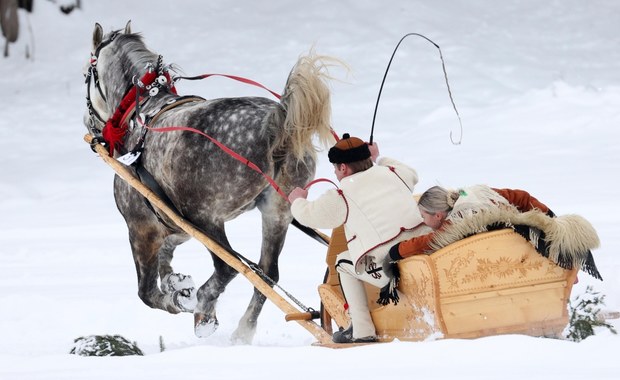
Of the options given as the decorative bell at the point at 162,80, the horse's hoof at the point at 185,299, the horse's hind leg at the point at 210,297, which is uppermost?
the decorative bell at the point at 162,80

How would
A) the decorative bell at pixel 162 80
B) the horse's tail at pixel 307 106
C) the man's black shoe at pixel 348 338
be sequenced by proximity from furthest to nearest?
the decorative bell at pixel 162 80, the horse's tail at pixel 307 106, the man's black shoe at pixel 348 338

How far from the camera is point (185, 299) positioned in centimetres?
622

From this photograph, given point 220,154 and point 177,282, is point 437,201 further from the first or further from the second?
point 177,282

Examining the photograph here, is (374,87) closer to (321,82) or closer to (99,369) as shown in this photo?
(321,82)

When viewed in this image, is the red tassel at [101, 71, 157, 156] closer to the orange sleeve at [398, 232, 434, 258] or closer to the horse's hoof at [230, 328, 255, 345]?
the horse's hoof at [230, 328, 255, 345]

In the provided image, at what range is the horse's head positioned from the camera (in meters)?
6.72

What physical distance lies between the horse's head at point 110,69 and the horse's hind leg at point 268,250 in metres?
1.51

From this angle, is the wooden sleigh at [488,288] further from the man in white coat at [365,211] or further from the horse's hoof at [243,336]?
the horse's hoof at [243,336]

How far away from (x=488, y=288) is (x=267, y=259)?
210 centimetres

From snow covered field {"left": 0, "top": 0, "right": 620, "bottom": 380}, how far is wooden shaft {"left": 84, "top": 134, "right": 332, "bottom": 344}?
545 mm

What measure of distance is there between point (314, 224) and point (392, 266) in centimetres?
45

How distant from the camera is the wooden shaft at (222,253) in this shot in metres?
5.13

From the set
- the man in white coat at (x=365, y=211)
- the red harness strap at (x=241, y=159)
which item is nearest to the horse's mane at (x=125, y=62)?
the red harness strap at (x=241, y=159)

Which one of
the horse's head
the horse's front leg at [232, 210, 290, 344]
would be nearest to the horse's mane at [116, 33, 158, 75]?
the horse's head
